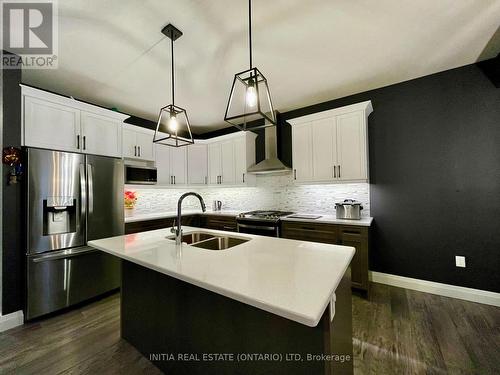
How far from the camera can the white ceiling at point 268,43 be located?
1.65 m

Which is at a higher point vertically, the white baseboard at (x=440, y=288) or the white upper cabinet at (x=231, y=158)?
the white upper cabinet at (x=231, y=158)

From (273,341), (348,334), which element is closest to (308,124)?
A: (348,334)

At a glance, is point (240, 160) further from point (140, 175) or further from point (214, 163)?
point (140, 175)

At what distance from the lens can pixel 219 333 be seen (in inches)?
48.6

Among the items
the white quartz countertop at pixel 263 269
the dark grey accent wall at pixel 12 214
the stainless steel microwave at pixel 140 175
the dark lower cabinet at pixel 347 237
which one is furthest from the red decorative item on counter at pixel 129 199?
the dark lower cabinet at pixel 347 237

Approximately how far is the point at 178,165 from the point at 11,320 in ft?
9.69

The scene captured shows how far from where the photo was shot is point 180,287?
55.7 inches

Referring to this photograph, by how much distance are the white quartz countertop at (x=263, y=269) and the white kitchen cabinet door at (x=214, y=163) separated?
2773 millimetres

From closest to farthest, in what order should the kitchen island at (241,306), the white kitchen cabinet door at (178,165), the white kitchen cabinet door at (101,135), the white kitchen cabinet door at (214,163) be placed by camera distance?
the kitchen island at (241,306), the white kitchen cabinet door at (101,135), the white kitchen cabinet door at (178,165), the white kitchen cabinet door at (214,163)

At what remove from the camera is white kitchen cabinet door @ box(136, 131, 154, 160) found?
11.7 feet

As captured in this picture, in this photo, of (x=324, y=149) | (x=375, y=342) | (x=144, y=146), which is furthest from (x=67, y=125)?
(x=375, y=342)

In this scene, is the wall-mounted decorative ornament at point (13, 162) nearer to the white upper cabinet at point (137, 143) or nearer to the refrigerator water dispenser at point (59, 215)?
the refrigerator water dispenser at point (59, 215)

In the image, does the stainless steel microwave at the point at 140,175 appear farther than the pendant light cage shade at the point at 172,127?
Yes

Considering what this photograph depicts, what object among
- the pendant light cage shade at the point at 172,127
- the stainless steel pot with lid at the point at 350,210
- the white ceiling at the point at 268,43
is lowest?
the stainless steel pot with lid at the point at 350,210
